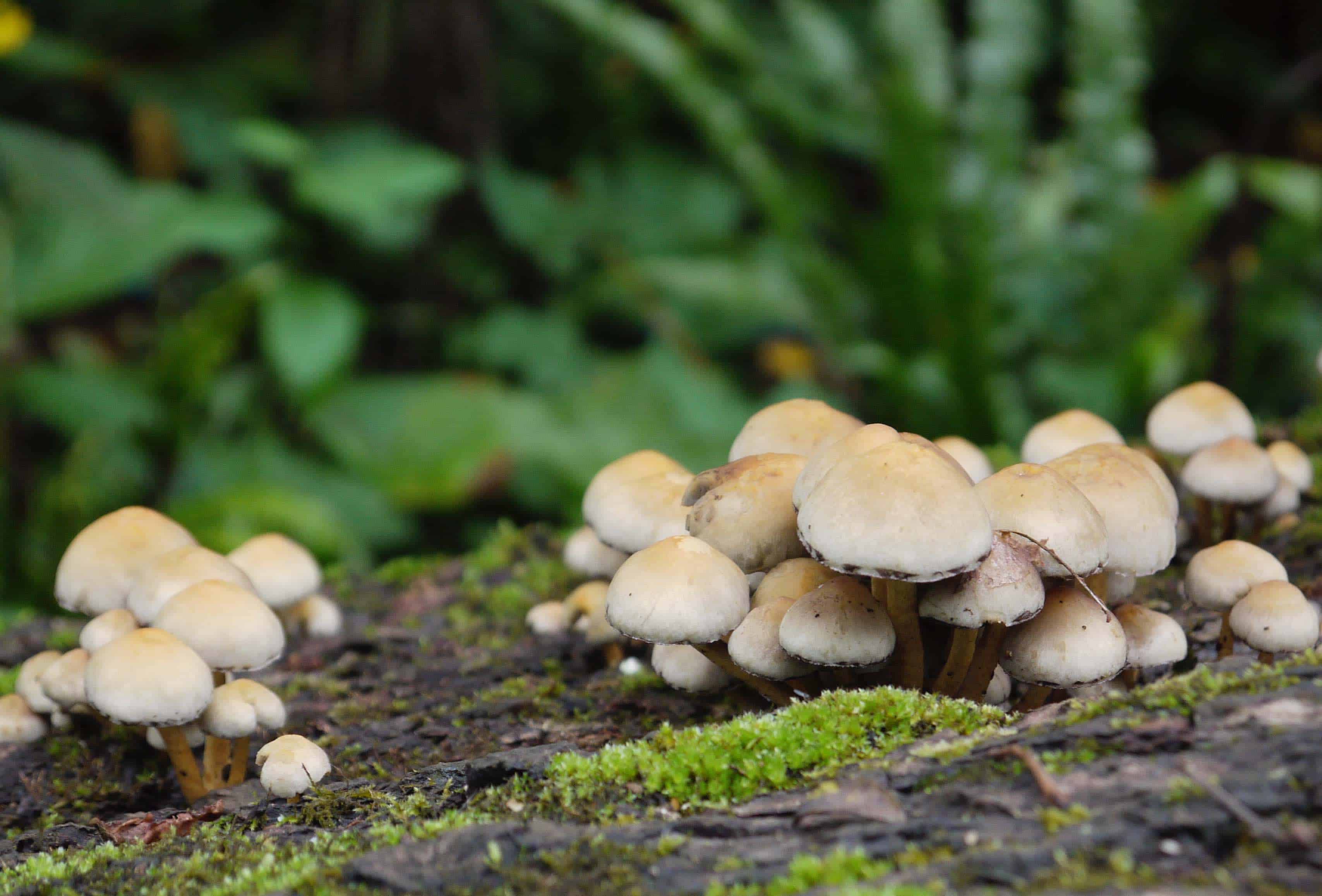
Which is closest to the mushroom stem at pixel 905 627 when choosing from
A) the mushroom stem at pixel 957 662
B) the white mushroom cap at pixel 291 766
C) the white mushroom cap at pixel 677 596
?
the mushroom stem at pixel 957 662

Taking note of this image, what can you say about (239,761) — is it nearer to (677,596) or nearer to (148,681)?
(148,681)

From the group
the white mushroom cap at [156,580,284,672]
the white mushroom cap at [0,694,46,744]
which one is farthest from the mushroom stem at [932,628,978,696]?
the white mushroom cap at [0,694,46,744]

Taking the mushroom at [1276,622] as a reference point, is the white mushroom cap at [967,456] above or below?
above

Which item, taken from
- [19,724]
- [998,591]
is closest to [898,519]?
[998,591]

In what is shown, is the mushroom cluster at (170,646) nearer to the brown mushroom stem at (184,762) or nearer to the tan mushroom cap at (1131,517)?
the brown mushroom stem at (184,762)

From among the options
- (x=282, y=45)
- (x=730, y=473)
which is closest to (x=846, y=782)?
(x=730, y=473)

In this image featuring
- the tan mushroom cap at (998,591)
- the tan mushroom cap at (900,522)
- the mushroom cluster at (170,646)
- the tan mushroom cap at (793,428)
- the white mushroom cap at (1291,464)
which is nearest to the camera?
the tan mushroom cap at (900,522)

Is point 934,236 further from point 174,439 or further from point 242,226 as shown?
point 174,439
